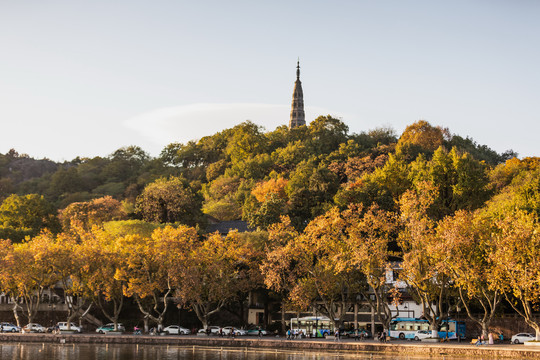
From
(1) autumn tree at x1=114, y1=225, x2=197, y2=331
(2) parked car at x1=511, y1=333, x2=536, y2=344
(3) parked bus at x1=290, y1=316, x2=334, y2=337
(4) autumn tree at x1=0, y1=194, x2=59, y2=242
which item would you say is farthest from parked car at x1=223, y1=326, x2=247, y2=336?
(4) autumn tree at x1=0, y1=194, x2=59, y2=242

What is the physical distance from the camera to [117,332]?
66938 mm

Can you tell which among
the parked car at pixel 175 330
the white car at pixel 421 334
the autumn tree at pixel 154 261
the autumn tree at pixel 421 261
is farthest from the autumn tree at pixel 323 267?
the parked car at pixel 175 330

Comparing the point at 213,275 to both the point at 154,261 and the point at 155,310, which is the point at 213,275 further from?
the point at 155,310

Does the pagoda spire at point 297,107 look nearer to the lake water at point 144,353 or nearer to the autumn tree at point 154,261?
the autumn tree at point 154,261

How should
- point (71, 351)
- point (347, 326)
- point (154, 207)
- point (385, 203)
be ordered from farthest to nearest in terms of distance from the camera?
1. point (154, 207)
2. point (385, 203)
3. point (347, 326)
4. point (71, 351)

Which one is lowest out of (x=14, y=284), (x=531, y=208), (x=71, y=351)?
(x=71, y=351)

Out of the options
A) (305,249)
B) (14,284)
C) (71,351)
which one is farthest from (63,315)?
(305,249)

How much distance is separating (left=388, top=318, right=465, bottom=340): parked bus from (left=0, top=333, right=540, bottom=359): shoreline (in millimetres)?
5663

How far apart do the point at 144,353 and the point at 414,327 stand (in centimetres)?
2687

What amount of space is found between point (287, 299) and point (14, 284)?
26881 mm

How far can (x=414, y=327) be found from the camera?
2544 inches

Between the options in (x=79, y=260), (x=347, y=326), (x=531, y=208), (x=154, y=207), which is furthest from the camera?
(x=154, y=207)

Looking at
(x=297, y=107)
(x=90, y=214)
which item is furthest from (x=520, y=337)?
(x=297, y=107)

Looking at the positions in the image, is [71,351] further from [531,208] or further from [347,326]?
[531,208]
